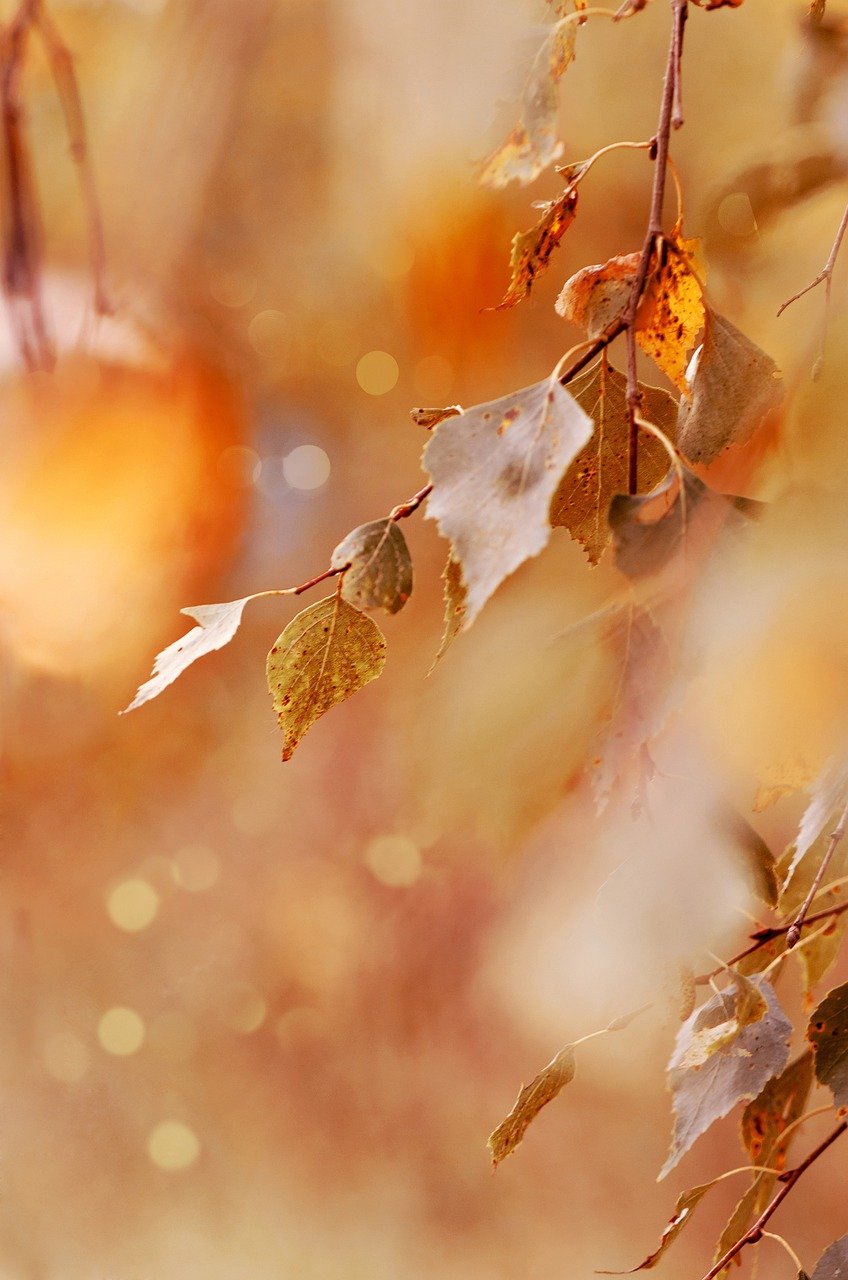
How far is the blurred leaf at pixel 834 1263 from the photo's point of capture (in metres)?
0.26

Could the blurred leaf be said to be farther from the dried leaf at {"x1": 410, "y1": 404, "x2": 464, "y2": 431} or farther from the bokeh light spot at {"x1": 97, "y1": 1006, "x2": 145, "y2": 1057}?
the bokeh light spot at {"x1": 97, "y1": 1006, "x2": 145, "y2": 1057}

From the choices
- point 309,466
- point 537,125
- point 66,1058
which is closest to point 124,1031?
point 66,1058

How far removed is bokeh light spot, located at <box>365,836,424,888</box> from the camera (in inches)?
25.8

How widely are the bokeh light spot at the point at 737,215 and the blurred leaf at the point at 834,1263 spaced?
506 millimetres

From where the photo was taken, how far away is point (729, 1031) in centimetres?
23

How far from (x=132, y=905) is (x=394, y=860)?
7.6 inches

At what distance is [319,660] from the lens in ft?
0.80

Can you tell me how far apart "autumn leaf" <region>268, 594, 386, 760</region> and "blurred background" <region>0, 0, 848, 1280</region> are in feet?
0.98

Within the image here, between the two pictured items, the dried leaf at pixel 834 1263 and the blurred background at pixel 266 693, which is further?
the blurred background at pixel 266 693

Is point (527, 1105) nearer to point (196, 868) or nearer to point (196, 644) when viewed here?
point (196, 644)

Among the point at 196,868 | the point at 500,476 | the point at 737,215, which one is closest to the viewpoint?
the point at 500,476

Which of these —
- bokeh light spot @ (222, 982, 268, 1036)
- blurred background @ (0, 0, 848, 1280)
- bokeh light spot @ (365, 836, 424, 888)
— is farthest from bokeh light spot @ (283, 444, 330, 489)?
bokeh light spot @ (222, 982, 268, 1036)

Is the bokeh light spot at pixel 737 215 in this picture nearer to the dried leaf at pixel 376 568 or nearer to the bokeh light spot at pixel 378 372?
the bokeh light spot at pixel 378 372

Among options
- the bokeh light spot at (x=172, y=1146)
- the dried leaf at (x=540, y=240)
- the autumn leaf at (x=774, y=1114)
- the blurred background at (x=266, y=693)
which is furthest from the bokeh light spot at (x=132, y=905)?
the dried leaf at (x=540, y=240)
